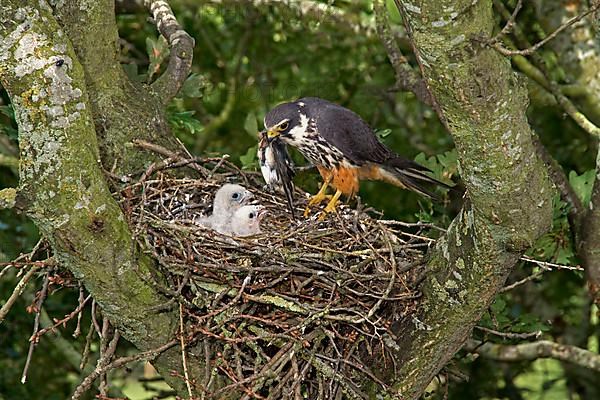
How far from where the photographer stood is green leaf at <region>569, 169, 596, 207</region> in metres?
4.66

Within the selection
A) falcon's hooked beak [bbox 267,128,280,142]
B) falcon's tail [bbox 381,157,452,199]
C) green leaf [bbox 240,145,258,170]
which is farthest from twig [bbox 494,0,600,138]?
green leaf [bbox 240,145,258,170]

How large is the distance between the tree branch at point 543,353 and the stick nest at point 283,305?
4.62 ft

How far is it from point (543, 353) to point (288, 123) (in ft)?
6.27

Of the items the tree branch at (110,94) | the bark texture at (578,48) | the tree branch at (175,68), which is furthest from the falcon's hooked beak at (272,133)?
the bark texture at (578,48)

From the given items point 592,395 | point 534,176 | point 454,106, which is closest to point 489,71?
point 454,106

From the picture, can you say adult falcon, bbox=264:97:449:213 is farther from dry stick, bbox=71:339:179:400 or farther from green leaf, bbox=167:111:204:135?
dry stick, bbox=71:339:179:400

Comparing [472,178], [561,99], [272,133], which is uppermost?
[472,178]

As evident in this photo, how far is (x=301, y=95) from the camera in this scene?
21.7 ft

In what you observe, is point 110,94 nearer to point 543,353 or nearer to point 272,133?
point 272,133

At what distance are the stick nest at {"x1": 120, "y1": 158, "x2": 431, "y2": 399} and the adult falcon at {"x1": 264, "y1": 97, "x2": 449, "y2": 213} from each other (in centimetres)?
97

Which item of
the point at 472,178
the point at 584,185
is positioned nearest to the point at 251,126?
the point at 584,185

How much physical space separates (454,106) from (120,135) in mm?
1798

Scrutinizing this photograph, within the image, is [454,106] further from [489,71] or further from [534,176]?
[534,176]

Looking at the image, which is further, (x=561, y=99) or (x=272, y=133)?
(x=561, y=99)
